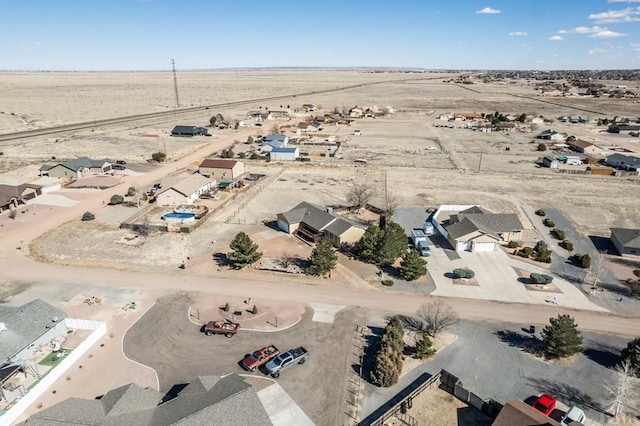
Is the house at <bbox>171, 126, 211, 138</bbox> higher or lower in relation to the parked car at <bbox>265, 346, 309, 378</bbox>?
higher

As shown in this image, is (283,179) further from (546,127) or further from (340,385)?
(546,127)

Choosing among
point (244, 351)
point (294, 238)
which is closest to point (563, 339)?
point (244, 351)

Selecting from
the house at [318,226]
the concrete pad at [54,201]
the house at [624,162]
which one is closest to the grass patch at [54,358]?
the house at [318,226]

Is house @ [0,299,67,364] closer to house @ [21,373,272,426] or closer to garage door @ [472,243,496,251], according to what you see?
house @ [21,373,272,426]

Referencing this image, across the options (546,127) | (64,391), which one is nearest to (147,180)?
(64,391)

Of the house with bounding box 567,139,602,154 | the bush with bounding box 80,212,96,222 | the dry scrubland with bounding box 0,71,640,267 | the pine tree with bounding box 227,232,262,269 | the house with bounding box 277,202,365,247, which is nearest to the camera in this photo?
the pine tree with bounding box 227,232,262,269

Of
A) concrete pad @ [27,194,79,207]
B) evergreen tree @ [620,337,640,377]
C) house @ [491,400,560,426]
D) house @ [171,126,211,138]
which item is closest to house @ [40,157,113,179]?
concrete pad @ [27,194,79,207]

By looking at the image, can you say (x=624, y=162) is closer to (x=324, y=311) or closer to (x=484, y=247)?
(x=484, y=247)
